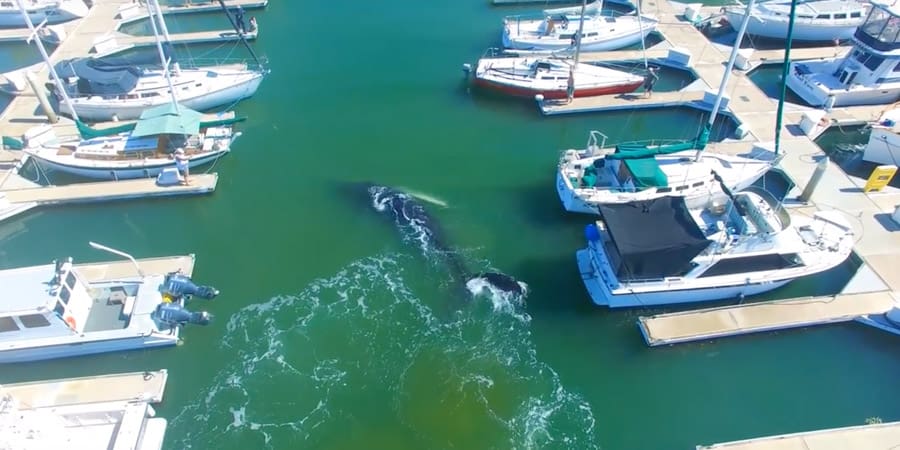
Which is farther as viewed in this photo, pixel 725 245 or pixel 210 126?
pixel 210 126

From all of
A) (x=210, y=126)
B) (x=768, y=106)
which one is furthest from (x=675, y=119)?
(x=210, y=126)

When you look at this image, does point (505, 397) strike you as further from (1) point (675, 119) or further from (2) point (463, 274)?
(1) point (675, 119)

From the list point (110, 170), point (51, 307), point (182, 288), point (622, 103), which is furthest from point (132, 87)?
point (622, 103)

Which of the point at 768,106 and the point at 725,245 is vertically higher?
the point at 768,106

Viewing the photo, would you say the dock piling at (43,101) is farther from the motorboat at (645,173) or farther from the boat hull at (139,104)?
the motorboat at (645,173)

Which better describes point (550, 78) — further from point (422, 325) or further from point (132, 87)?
point (132, 87)

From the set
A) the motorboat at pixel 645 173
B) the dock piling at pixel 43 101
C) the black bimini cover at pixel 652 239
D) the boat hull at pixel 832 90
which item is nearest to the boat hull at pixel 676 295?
the black bimini cover at pixel 652 239

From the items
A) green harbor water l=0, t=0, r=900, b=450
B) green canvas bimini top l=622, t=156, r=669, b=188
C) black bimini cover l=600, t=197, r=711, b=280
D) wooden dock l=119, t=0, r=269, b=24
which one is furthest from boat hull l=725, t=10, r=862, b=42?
wooden dock l=119, t=0, r=269, b=24
